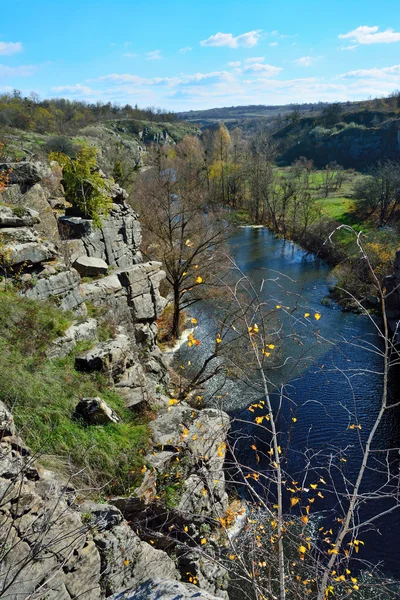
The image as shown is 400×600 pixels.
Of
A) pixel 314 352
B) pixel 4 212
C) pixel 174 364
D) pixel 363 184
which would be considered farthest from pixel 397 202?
pixel 4 212

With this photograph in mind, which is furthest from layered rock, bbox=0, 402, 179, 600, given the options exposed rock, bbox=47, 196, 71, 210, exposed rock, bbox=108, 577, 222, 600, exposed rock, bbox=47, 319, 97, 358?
exposed rock, bbox=47, 196, 71, 210

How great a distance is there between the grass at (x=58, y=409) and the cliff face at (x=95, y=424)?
1.04 ft

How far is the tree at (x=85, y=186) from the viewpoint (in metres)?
18.4

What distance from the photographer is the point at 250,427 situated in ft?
52.0

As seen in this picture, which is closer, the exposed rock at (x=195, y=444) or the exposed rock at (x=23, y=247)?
the exposed rock at (x=195, y=444)

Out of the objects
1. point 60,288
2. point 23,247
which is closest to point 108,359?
point 60,288

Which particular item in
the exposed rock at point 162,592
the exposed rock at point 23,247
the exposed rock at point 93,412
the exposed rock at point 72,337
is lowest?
the exposed rock at point 93,412

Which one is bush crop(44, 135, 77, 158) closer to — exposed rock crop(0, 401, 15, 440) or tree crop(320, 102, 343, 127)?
exposed rock crop(0, 401, 15, 440)

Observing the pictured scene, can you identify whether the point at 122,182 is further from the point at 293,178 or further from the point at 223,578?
the point at 223,578

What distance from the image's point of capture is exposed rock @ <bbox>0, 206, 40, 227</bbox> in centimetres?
1245

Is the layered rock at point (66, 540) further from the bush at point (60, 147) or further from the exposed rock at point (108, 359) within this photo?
the bush at point (60, 147)

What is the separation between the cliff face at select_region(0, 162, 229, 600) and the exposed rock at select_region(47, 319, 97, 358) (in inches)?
1.3

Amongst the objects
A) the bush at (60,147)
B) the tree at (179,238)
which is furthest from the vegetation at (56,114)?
the tree at (179,238)

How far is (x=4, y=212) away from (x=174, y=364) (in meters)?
10.2
